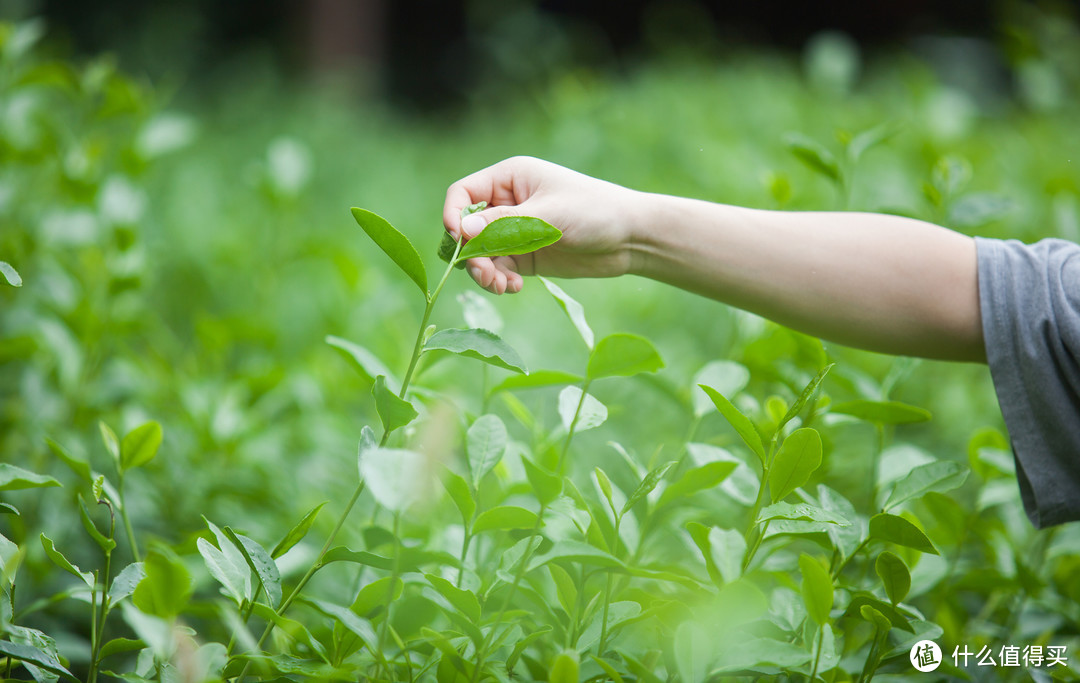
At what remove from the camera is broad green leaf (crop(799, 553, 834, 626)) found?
0.53 m

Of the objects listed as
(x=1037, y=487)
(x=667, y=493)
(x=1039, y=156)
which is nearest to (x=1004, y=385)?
(x=1037, y=487)

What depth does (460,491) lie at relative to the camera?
1.88 feet

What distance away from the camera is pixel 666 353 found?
54.9 inches

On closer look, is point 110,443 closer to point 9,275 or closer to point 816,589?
point 9,275

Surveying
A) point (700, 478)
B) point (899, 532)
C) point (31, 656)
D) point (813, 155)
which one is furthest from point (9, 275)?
point (813, 155)

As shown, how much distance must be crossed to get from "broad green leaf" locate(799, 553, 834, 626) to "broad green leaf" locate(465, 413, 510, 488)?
222 millimetres

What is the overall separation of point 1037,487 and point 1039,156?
1546 mm

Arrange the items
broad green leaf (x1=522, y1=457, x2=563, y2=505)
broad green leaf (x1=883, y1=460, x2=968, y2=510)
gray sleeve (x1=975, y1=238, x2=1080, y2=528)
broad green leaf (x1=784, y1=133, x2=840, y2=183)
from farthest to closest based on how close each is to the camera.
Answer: broad green leaf (x1=784, y1=133, x2=840, y2=183) → gray sleeve (x1=975, y1=238, x2=1080, y2=528) → broad green leaf (x1=883, y1=460, x2=968, y2=510) → broad green leaf (x1=522, y1=457, x2=563, y2=505)

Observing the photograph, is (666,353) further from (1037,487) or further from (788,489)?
(788,489)

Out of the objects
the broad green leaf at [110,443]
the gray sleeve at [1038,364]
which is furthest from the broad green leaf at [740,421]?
the broad green leaf at [110,443]

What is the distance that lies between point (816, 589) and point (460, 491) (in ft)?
0.81

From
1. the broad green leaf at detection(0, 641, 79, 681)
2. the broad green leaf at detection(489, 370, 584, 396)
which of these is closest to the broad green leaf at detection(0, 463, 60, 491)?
the broad green leaf at detection(0, 641, 79, 681)

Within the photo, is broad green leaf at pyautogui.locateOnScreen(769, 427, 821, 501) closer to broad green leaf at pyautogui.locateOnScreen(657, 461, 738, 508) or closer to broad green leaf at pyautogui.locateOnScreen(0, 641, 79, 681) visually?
broad green leaf at pyautogui.locateOnScreen(657, 461, 738, 508)

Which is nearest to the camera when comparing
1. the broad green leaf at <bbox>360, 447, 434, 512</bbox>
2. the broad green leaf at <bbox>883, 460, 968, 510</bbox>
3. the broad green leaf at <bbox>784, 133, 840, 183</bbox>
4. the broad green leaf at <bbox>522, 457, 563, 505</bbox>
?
the broad green leaf at <bbox>360, 447, 434, 512</bbox>
